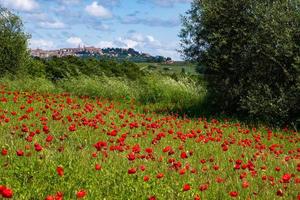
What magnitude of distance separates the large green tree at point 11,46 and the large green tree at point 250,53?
14.4 metres

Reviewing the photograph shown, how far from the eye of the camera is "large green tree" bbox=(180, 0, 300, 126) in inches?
714

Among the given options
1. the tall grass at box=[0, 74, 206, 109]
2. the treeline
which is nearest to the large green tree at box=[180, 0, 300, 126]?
the tall grass at box=[0, 74, 206, 109]

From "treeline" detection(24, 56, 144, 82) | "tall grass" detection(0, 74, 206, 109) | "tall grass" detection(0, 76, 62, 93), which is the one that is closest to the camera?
"tall grass" detection(0, 74, 206, 109)

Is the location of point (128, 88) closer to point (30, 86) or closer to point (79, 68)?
point (30, 86)

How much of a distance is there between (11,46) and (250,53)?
18.3 metres

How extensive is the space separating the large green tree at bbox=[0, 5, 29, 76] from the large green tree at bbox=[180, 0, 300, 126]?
14420 mm

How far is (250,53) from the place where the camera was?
64.7 ft

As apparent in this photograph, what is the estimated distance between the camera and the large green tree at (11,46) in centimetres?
3356

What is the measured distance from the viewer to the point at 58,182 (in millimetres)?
6906

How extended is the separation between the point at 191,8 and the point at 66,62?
42606mm

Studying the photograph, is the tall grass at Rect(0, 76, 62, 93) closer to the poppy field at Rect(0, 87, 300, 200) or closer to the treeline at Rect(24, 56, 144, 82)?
the poppy field at Rect(0, 87, 300, 200)

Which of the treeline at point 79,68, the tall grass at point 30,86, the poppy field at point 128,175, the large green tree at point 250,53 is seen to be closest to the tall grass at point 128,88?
the tall grass at point 30,86

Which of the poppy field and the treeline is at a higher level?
the treeline

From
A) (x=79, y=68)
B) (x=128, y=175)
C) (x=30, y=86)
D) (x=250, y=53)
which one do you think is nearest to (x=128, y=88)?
(x=30, y=86)
